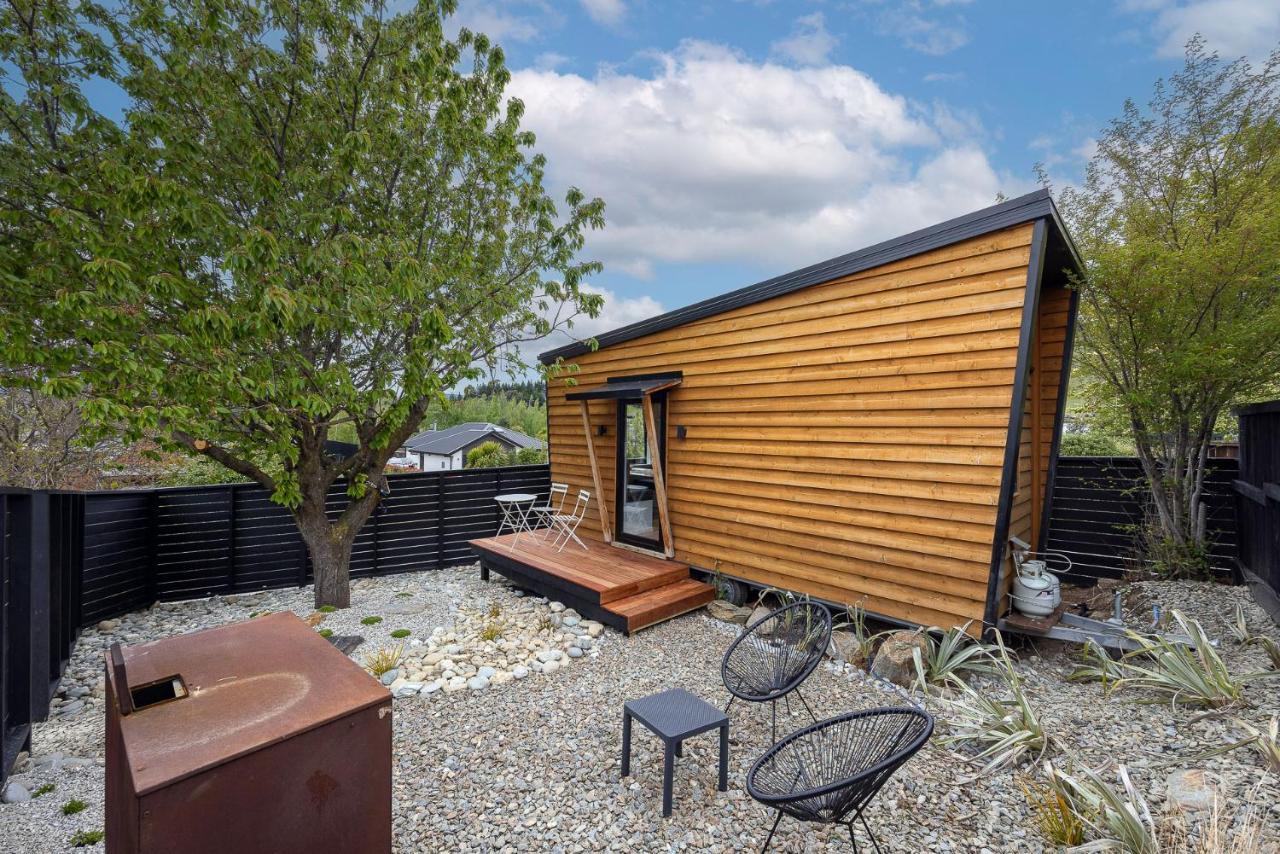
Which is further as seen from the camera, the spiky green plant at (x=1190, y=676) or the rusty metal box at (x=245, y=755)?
the spiky green plant at (x=1190, y=676)

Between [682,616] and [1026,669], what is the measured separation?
275 centimetres

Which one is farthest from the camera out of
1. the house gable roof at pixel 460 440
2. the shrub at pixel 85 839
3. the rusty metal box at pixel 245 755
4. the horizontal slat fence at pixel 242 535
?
the house gable roof at pixel 460 440

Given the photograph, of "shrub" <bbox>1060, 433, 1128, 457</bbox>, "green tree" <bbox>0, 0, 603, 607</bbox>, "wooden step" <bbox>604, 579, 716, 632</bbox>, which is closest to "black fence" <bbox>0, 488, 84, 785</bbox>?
"green tree" <bbox>0, 0, 603, 607</bbox>

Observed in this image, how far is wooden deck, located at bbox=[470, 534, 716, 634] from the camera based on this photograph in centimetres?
502

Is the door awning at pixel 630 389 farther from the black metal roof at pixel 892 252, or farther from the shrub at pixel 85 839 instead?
the shrub at pixel 85 839

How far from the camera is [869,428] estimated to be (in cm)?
448

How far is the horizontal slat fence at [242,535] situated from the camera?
550 cm

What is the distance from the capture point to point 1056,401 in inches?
194

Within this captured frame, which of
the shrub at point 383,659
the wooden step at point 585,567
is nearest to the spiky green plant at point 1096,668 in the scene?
the wooden step at point 585,567

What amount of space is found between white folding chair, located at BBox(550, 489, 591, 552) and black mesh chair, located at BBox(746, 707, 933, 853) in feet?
14.7

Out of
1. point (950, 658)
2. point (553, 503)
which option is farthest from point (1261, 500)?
point (553, 503)

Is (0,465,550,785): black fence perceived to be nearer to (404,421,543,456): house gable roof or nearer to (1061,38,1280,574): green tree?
(1061,38,1280,574): green tree

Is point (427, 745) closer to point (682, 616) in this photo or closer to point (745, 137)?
point (682, 616)

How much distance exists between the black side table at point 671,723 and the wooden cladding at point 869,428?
2324 millimetres
